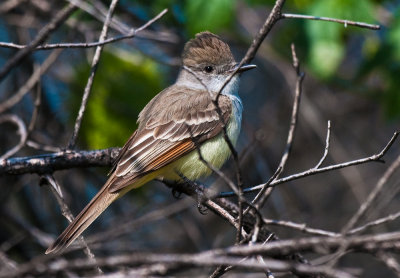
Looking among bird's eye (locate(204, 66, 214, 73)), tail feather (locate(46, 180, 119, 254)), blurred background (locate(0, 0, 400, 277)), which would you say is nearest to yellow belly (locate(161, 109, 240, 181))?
blurred background (locate(0, 0, 400, 277))

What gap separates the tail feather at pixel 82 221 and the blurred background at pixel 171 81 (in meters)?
0.24

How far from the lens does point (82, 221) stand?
357cm

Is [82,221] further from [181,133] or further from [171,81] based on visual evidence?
[171,81]

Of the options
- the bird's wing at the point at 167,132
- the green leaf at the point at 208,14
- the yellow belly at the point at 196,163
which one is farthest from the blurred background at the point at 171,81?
the bird's wing at the point at 167,132

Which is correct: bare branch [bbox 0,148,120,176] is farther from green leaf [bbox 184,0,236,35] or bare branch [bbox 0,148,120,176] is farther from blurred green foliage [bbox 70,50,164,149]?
green leaf [bbox 184,0,236,35]

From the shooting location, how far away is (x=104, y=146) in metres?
4.70

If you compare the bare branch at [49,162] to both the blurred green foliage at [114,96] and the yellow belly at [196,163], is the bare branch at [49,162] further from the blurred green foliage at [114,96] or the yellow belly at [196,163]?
the blurred green foliage at [114,96]

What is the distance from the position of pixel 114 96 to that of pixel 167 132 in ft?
2.76

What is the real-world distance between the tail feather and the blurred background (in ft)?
0.78

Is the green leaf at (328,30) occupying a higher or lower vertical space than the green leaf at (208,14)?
lower

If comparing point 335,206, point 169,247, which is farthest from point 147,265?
point 335,206

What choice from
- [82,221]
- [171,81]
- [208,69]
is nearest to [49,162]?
[82,221]

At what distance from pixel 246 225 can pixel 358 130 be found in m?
5.06

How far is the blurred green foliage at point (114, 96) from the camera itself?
190 inches
